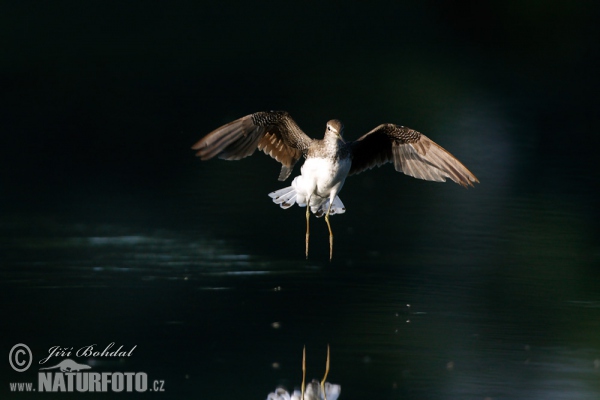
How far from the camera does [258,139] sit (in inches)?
360

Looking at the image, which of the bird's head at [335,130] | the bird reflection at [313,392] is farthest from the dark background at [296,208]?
the bird's head at [335,130]

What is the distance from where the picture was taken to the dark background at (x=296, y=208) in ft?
23.6

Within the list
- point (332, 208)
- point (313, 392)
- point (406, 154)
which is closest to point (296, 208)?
point (332, 208)

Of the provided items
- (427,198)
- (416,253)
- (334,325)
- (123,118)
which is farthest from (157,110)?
(334,325)

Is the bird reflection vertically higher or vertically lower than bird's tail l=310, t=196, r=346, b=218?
lower

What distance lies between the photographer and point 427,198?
39.6 ft

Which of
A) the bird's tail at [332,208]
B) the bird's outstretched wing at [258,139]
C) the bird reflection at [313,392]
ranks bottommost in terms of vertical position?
the bird reflection at [313,392]

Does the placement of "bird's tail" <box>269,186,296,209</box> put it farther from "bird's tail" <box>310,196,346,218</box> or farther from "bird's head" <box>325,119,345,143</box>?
"bird's head" <box>325,119,345,143</box>

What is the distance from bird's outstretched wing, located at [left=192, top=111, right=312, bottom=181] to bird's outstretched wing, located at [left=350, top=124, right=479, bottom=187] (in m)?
0.55

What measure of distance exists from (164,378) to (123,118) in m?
8.72

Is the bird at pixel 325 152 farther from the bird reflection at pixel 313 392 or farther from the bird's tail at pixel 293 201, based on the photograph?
the bird reflection at pixel 313 392

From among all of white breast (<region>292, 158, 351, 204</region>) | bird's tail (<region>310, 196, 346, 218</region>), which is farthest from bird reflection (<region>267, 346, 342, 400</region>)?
bird's tail (<region>310, 196, 346, 218</region>)

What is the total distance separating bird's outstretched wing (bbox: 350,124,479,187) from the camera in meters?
9.29

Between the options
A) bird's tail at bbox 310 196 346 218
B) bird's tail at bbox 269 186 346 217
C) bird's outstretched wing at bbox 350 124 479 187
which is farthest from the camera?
bird's tail at bbox 310 196 346 218
